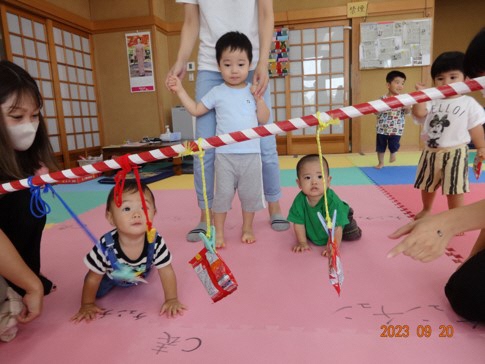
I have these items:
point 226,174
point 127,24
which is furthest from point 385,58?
point 226,174

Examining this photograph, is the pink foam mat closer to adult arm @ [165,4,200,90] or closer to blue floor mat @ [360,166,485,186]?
adult arm @ [165,4,200,90]

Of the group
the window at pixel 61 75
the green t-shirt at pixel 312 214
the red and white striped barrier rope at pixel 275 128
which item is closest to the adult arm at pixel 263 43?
the green t-shirt at pixel 312 214

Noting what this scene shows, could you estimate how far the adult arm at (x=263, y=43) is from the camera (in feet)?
6.33

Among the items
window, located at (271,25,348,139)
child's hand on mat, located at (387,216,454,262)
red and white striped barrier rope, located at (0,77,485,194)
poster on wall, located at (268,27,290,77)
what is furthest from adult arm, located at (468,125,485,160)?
poster on wall, located at (268,27,290,77)

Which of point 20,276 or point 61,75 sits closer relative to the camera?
point 20,276

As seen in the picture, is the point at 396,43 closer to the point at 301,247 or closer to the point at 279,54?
the point at 279,54

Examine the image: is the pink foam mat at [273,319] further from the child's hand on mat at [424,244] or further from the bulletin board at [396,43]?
the bulletin board at [396,43]

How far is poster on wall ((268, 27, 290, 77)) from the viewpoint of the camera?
579 cm

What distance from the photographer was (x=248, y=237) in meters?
2.00

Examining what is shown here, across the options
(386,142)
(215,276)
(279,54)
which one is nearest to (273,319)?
(215,276)

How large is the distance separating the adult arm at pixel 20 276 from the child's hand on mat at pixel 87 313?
16 cm

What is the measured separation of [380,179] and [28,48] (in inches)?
172

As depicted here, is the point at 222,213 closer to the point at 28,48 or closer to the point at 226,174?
the point at 226,174

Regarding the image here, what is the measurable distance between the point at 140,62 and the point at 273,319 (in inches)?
214
